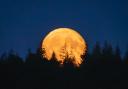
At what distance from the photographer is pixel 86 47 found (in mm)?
100125

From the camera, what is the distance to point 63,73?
290 ft

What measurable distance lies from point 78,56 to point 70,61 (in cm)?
330

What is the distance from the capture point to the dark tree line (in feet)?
278

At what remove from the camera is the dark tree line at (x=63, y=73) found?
84.6 metres
